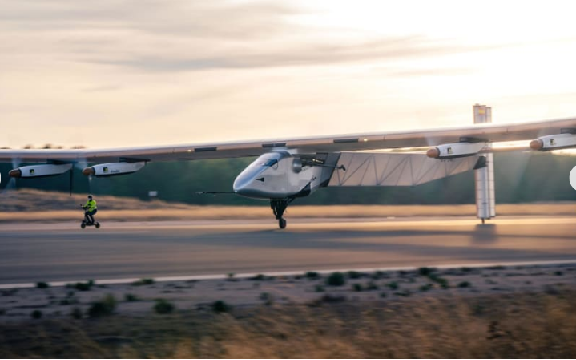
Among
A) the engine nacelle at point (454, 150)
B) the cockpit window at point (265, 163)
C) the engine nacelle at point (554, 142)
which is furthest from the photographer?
the cockpit window at point (265, 163)

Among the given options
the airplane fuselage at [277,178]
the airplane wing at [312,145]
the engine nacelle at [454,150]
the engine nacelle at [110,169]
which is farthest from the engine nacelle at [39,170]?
the engine nacelle at [454,150]

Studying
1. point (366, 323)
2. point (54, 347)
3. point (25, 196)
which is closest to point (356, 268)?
point (366, 323)

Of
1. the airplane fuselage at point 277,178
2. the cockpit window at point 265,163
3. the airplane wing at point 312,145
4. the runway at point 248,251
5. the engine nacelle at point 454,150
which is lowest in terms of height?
the runway at point 248,251

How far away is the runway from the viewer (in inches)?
766

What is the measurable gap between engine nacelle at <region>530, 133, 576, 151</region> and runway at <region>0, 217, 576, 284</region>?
3717mm

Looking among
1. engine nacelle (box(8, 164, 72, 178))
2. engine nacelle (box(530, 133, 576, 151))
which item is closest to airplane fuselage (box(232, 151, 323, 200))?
engine nacelle (box(530, 133, 576, 151))

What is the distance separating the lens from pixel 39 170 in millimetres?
42469

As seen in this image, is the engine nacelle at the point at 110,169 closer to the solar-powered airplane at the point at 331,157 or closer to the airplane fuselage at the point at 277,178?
the solar-powered airplane at the point at 331,157

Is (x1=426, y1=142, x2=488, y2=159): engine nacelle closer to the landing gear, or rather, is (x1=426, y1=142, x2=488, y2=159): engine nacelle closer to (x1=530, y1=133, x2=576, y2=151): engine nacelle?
(x1=530, y1=133, x2=576, y2=151): engine nacelle

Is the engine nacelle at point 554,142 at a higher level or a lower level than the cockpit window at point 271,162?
higher

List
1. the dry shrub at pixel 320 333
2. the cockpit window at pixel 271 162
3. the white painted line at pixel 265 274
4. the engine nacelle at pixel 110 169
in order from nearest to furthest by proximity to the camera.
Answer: the dry shrub at pixel 320 333, the white painted line at pixel 265 274, the cockpit window at pixel 271 162, the engine nacelle at pixel 110 169

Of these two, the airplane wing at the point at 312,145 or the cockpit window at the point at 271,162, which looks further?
the cockpit window at the point at 271,162

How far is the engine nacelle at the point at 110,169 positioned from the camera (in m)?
41.1

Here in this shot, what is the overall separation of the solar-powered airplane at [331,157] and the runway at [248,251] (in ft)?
12.8
